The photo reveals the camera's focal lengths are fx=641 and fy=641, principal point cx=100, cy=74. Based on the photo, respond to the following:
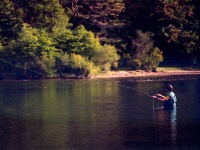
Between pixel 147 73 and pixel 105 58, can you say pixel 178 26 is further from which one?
pixel 105 58

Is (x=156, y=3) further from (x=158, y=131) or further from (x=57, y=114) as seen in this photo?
(x=158, y=131)

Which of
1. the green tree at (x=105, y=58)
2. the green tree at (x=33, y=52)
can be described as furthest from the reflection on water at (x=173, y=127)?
the green tree at (x=105, y=58)

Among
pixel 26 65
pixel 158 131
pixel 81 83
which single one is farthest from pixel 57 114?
pixel 26 65

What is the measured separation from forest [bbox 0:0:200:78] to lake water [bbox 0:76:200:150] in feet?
54.5

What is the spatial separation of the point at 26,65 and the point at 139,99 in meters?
27.1

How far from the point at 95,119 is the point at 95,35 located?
145 ft

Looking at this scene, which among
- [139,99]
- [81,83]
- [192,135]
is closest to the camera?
[192,135]

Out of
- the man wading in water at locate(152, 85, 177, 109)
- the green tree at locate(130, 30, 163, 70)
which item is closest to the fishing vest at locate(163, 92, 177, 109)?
the man wading in water at locate(152, 85, 177, 109)

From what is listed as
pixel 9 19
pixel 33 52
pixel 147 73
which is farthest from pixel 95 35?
pixel 9 19

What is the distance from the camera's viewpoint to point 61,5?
7844 cm

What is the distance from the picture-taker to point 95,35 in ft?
257

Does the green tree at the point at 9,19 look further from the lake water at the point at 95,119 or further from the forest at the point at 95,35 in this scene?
the lake water at the point at 95,119

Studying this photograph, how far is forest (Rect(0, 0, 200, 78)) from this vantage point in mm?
69750

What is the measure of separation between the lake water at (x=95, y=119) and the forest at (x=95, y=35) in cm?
1660
